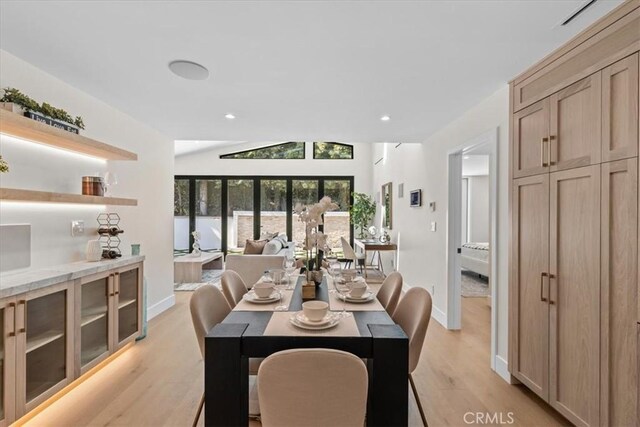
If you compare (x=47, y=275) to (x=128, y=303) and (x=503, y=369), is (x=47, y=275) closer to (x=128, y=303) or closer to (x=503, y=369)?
(x=128, y=303)

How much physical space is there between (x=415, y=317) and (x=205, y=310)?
1318 millimetres

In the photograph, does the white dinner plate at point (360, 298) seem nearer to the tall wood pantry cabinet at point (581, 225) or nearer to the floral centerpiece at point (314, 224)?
the floral centerpiece at point (314, 224)

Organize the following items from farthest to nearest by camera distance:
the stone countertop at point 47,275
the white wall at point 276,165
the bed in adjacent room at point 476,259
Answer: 1. the white wall at point 276,165
2. the bed in adjacent room at point 476,259
3. the stone countertop at point 47,275

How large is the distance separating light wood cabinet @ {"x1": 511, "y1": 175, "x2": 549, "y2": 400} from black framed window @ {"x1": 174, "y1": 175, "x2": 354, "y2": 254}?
630 centimetres

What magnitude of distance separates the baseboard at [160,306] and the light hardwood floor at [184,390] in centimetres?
61

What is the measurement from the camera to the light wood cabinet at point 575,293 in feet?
5.66

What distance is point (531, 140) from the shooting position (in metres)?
2.22

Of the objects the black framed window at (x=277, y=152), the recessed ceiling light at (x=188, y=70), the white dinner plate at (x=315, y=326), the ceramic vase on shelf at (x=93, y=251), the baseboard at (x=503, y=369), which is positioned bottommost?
the baseboard at (x=503, y=369)

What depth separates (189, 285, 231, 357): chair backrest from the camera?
1.89 m

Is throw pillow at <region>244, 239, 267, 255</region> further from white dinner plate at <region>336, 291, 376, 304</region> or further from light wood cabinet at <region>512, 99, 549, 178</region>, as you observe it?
light wood cabinet at <region>512, 99, 549, 178</region>

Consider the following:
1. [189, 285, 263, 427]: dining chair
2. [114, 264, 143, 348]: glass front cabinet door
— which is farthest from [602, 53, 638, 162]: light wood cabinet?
[114, 264, 143, 348]: glass front cabinet door

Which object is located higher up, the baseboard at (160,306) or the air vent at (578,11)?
the air vent at (578,11)

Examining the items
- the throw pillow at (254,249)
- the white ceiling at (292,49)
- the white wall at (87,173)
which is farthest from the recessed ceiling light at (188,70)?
the throw pillow at (254,249)

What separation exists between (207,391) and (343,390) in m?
0.71
